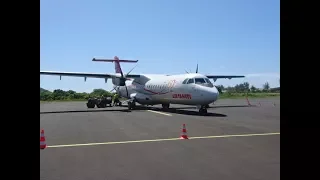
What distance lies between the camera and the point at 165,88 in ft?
76.0

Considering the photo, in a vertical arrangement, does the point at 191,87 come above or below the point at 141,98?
above

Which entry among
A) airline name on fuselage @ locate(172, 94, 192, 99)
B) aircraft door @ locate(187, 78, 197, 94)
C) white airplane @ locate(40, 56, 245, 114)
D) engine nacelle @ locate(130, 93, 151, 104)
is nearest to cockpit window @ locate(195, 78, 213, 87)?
white airplane @ locate(40, 56, 245, 114)

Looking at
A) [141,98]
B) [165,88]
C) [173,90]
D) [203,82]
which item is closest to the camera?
[203,82]

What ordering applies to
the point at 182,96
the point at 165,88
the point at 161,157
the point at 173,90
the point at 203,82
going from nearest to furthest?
the point at 161,157
the point at 203,82
the point at 182,96
the point at 173,90
the point at 165,88

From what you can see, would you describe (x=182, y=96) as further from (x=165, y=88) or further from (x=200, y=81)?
(x=165, y=88)

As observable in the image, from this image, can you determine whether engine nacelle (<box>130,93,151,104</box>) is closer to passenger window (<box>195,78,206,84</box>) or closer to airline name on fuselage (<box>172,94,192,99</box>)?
airline name on fuselage (<box>172,94,192,99</box>)

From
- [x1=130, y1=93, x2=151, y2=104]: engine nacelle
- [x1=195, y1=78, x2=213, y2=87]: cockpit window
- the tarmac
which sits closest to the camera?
the tarmac

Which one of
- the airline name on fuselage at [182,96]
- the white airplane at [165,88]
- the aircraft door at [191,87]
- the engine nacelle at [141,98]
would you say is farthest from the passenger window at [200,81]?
the engine nacelle at [141,98]

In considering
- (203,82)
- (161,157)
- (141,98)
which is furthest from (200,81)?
(161,157)

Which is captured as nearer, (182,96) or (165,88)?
(182,96)

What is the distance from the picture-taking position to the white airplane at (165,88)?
62.2ft

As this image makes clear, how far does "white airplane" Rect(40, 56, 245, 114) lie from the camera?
62.2 ft
